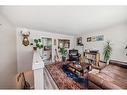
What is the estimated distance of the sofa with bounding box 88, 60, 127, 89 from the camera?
36.1 inches

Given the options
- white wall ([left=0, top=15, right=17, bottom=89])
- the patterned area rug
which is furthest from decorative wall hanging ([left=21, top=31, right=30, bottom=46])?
the patterned area rug

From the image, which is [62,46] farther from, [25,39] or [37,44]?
[25,39]

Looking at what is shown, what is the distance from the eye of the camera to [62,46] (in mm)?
1127

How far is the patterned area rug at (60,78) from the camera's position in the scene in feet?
3.29

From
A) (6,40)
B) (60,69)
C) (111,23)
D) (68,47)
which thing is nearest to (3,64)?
(6,40)

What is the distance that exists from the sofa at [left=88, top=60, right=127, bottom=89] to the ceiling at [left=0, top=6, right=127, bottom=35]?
38 cm

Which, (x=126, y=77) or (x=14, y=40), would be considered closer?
(x=126, y=77)

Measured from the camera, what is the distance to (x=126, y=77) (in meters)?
0.91

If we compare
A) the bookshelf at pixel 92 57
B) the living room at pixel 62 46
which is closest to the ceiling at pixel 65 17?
the living room at pixel 62 46

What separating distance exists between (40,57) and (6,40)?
42cm

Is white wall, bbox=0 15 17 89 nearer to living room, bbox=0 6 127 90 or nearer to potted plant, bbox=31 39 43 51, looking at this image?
living room, bbox=0 6 127 90

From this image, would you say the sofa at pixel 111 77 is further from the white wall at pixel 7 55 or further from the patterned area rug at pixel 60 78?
the white wall at pixel 7 55

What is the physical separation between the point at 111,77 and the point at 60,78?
1.59ft

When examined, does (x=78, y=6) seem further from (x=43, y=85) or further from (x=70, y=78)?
(x=43, y=85)
